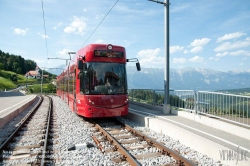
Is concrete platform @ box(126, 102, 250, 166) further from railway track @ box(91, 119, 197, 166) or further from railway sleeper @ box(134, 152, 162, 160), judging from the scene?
railway sleeper @ box(134, 152, 162, 160)

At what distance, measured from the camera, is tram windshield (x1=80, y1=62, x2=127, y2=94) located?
29.4ft

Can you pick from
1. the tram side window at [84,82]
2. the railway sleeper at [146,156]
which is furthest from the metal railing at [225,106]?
the tram side window at [84,82]

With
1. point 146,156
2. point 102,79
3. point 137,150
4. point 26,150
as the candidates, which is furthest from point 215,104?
point 26,150

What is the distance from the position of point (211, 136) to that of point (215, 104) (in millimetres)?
1796

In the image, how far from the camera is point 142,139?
6.71 meters

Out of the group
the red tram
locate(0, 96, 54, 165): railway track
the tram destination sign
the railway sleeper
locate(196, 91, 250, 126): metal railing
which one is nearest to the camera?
locate(0, 96, 54, 165): railway track

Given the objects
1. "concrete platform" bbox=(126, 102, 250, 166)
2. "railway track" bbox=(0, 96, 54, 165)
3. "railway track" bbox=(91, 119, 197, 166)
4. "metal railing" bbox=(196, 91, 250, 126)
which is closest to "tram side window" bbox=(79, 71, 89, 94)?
"railway track" bbox=(91, 119, 197, 166)

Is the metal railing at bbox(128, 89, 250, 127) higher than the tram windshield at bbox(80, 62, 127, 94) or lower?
lower

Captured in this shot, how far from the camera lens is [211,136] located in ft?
20.5

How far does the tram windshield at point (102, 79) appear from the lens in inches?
352

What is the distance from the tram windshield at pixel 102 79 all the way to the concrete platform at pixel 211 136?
193 cm

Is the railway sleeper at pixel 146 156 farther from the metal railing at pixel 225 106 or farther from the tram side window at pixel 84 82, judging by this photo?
the tram side window at pixel 84 82

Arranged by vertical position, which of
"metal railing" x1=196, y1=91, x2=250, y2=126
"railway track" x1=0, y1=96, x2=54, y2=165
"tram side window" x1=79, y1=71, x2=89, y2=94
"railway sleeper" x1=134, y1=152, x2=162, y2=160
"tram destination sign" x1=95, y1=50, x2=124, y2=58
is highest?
"tram destination sign" x1=95, y1=50, x2=124, y2=58

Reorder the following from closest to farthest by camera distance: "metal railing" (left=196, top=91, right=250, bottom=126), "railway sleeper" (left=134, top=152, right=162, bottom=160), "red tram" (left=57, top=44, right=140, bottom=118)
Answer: "railway sleeper" (left=134, top=152, right=162, bottom=160) < "metal railing" (left=196, top=91, right=250, bottom=126) < "red tram" (left=57, top=44, right=140, bottom=118)
